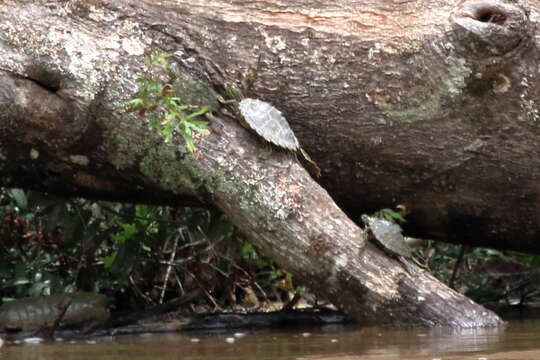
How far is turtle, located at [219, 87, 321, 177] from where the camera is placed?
4156mm

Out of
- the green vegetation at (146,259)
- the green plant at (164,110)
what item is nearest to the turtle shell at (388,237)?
the green plant at (164,110)

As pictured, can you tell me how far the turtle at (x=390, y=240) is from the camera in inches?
159

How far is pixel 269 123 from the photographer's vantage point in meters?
4.20

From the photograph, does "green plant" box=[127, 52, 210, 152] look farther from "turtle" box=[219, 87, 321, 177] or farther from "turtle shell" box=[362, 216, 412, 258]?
"turtle shell" box=[362, 216, 412, 258]

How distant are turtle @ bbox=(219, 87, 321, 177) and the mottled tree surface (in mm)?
72

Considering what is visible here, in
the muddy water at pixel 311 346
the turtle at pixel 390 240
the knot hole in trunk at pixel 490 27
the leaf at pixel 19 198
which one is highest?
the knot hole in trunk at pixel 490 27

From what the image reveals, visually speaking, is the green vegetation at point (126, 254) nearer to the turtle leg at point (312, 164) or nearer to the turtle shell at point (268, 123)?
the turtle leg at point (312, 164)

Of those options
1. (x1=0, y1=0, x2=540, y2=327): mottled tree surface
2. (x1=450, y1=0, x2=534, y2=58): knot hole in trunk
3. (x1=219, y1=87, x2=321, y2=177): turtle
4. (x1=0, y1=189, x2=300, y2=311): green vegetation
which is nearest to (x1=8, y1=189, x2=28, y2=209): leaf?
(x1=0, y1=189, x2=300, y2=311): green vegetation

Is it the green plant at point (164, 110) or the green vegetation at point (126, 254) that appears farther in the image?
the green vegetation at point (126, 254)

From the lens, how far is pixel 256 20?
4.46 m

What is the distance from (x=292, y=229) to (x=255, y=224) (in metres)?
0.16

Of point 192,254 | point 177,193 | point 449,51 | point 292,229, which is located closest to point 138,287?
point 192,254

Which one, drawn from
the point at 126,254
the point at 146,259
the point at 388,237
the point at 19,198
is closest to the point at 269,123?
the point at 388,237

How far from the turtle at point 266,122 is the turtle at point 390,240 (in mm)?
423
